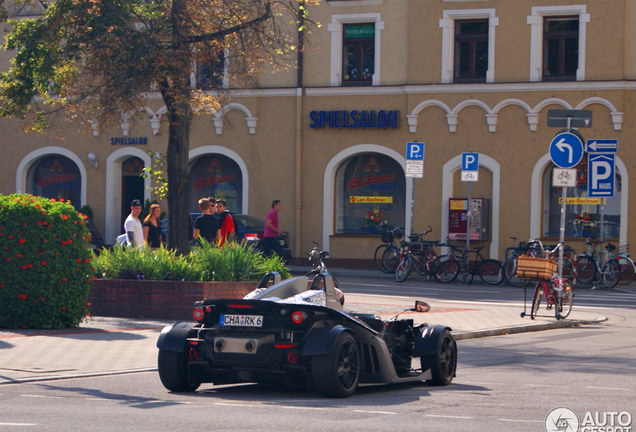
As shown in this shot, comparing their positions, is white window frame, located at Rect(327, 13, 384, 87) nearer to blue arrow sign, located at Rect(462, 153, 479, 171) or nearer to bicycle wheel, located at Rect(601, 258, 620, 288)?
blue arrow sign, located at Rect(462, 153, 479, 171)

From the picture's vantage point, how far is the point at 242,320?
25.5 feet

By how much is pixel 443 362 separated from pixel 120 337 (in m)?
4.83

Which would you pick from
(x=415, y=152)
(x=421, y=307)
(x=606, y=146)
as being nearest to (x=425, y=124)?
(x=415, y=152)

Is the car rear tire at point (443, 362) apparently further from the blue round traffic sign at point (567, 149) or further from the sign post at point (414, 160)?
the sign post at point (414, 160)

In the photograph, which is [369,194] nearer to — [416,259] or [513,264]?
[416,259]

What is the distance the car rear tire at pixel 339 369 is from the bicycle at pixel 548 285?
7.60m

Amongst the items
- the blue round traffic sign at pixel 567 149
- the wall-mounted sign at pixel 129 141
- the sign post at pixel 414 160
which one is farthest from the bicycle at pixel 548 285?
the wall-mounted sign at pixel 129 141

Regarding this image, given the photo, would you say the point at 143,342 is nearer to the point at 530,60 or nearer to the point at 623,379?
the point at 623,379

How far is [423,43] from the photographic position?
26719 mm

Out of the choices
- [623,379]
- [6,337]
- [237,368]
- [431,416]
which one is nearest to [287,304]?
[237,368]

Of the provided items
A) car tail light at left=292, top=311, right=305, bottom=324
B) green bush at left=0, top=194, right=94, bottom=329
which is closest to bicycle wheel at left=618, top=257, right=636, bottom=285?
green bush at left=0, top=194, right=94, bottom=329

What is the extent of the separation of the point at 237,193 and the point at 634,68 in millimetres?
12510

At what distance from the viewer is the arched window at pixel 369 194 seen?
2789cm

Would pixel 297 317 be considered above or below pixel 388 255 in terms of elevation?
above
